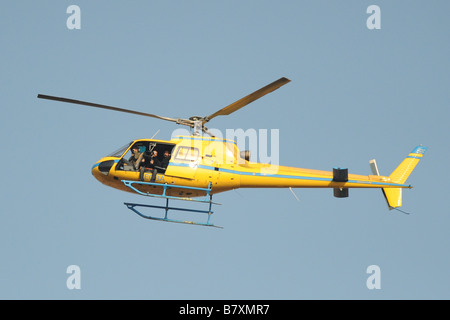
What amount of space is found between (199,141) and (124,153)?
1.80 meters

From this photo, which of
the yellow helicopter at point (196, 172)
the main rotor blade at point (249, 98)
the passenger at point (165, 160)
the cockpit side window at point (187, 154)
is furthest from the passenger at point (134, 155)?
the main rotor blade at point (249, 98)

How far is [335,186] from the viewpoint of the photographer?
13969mm

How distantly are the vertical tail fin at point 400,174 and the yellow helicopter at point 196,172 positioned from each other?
534mm

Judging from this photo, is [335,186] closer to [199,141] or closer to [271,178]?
[271,178]

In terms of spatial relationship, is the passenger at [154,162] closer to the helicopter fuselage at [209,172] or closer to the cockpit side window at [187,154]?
the helicopter fuselage at [209,172]

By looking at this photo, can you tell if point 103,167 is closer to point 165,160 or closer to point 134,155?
point 134,155

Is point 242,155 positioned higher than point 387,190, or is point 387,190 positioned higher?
point 242,155

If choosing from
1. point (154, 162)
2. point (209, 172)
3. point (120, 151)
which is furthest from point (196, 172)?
point (120, 151)

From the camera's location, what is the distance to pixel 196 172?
13.6 meters

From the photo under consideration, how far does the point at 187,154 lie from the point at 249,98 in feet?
7.20

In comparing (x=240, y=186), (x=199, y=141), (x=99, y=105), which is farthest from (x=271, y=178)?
(x=99, y=105)

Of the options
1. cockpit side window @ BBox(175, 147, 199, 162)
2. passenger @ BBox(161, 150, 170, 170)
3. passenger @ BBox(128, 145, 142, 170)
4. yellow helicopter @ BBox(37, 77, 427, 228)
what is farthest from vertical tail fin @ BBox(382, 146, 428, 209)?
passenger @ BBox(128, 145, 142, 170)

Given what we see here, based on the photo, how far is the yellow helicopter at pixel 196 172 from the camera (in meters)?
13.6

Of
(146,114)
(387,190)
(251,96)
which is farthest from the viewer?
(387,190)
